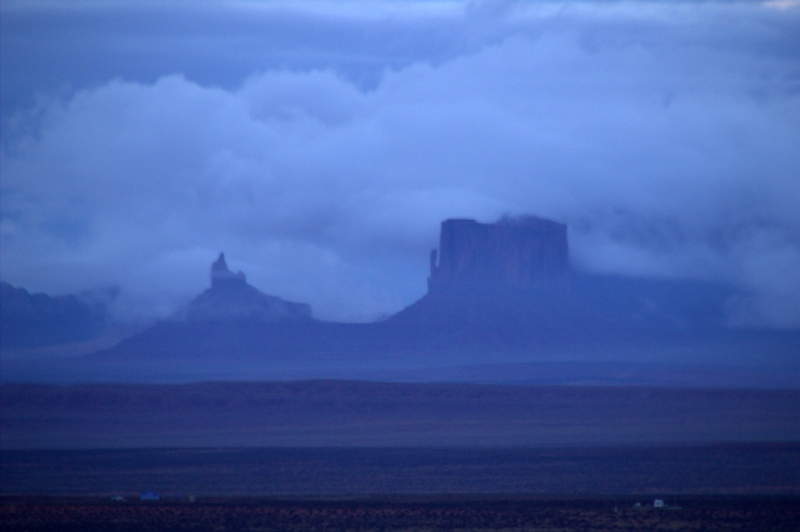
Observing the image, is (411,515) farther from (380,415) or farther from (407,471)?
(380,415)

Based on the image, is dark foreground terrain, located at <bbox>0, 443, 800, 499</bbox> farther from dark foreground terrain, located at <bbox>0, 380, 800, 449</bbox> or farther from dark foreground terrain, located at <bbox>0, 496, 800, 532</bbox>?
dark foreground terrain, located at <bbox>0, 380, 800, 449</bbox>

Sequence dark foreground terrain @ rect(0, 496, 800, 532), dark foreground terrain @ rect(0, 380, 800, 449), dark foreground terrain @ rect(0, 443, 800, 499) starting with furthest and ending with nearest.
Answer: dark foreground terrain @ rect(0, 380, 800, 449), dark foreground terrain @ rect(0, 443, 800, 499), dark foreground terrain @ rect(0, 496, 800, 532)

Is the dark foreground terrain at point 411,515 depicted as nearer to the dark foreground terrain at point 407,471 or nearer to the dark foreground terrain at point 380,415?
the dark foreground terrain at point 407,471

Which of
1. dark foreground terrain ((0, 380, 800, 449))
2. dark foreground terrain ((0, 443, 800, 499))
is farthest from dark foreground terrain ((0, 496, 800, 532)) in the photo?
dark foreground terrain ((0, 380, 800, 449))

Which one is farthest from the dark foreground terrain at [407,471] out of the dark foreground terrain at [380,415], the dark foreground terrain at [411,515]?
the dark foreground terrain at [380,415]

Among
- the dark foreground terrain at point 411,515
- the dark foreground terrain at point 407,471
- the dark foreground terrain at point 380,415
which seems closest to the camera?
the dark foreground terrain at point 411,515

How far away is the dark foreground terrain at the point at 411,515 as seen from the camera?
136 ft

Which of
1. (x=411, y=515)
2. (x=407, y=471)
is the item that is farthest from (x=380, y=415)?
(x=411, y=515)

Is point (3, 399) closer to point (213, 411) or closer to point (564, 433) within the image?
point (213, 411)

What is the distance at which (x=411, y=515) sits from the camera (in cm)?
4384

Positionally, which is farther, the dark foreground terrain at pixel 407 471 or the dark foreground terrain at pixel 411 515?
the dark foreground terrain at pixel 407 471

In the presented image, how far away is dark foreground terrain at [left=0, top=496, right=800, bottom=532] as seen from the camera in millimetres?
41562

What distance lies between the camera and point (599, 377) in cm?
14112

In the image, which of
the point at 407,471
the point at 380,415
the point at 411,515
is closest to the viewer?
the point at 411,515
